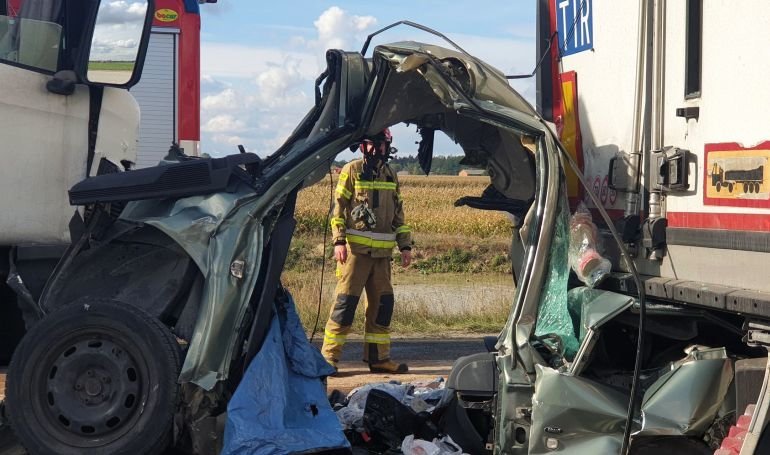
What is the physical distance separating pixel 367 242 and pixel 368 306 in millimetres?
587

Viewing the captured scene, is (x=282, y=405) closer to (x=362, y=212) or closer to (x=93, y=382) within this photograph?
(x=93, y=382)

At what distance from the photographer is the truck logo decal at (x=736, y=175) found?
372 centimetres

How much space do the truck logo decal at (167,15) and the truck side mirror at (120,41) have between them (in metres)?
3.78

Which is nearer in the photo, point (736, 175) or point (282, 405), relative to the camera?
point (736, 175)

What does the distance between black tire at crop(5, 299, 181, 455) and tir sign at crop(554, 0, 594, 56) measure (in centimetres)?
239

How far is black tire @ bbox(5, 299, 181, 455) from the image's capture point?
4.52 m

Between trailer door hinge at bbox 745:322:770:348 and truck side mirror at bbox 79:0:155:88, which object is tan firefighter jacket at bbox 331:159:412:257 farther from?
trailer door hinge at bbox 745:322:770:348

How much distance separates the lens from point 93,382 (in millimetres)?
4602

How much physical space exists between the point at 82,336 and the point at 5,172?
113 cm

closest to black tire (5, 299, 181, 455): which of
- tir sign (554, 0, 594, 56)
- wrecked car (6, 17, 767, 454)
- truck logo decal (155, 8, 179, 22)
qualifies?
wrecked car (6, 17, 767, 454)

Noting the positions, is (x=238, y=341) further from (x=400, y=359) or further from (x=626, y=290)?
(x=400, y=359)

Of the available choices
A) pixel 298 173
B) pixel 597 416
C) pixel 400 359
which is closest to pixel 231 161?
pixel 298 173

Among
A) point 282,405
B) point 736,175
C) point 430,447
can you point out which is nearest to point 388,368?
point 430,447

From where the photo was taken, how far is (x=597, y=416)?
14.0ft
